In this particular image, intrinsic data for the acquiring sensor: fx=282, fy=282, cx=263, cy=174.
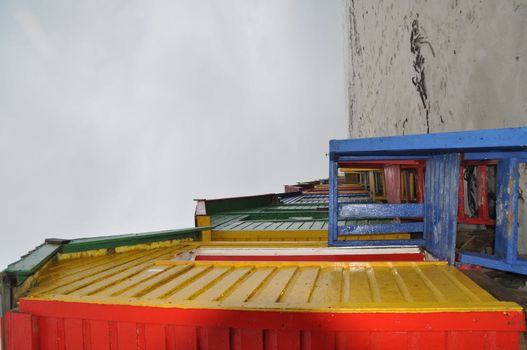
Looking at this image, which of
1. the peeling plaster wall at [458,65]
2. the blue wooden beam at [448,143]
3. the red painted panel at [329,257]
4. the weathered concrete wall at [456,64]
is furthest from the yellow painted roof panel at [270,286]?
the weathered concrete wall at [456,64]

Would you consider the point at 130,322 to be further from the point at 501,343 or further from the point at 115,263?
the point at 501,343

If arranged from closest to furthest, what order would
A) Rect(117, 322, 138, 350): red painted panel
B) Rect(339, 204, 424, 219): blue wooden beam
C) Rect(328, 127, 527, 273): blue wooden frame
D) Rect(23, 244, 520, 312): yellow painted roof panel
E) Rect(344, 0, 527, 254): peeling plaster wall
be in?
Rect(23, 244, 520, 312): yellow painted roof panel → Rect(117, 322, 138, 350): red painted panel → Rect(328, 127, 527, 273): blue wooden frame → Rect(344, 0, 527, 254): peeling plaster wall → Rect(339, 204, 424, 219): blue wooden beam

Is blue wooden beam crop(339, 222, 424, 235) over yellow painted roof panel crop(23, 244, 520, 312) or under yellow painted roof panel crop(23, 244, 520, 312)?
over

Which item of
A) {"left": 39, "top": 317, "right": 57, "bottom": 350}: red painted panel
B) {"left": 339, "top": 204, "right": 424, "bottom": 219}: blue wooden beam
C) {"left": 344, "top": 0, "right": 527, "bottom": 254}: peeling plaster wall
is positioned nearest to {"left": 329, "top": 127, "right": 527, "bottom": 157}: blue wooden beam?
{"left": 339, "top": 204, "right": 424, "bottom": 219}: blue wooden beam

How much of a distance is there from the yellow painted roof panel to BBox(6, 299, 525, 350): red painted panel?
5 cm

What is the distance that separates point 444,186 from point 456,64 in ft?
7.73

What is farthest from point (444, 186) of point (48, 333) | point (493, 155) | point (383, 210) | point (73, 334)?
point (48, 333)

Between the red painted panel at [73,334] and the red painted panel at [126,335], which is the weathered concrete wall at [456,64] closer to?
the red painted panel at [126,335]

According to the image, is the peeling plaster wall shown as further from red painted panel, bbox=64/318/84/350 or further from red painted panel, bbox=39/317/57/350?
red painted panel, bbox=39/317/57/350

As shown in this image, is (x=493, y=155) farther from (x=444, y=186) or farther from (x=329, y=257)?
(x=329, y=257)

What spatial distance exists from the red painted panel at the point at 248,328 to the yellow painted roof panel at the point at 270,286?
5 cm

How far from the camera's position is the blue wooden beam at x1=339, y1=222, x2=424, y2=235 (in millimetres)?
3416

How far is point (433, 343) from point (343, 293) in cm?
59

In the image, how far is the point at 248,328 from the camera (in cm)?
184
